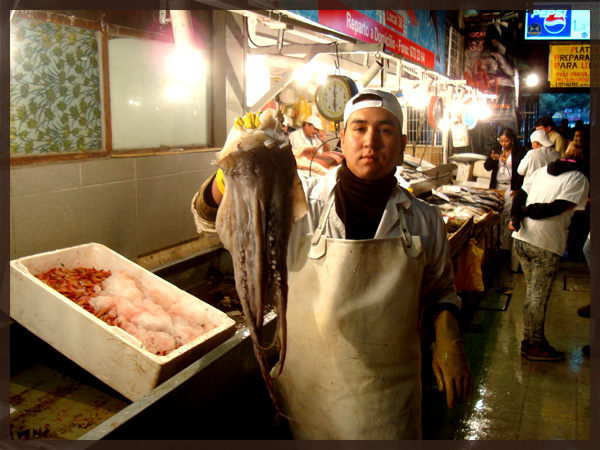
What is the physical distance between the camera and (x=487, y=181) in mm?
11875

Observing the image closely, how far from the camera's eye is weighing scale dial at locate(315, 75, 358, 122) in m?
5.14

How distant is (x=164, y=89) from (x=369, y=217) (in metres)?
3.92

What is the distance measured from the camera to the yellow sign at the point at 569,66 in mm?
16500

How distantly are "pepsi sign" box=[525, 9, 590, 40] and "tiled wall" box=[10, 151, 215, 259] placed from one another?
13.7 meters

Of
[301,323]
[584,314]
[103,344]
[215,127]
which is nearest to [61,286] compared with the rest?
[103,344]

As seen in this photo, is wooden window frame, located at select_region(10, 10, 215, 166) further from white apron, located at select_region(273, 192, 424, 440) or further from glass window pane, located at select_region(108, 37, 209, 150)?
white apron, located at select_region(273, 192, 424, 440)

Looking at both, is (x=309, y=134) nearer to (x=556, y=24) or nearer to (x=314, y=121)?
(x=314, y=121)

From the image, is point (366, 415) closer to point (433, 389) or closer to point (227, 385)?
point (227, 385)

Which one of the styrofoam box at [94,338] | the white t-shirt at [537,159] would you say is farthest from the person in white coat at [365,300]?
the white t-shirt at [537,159]

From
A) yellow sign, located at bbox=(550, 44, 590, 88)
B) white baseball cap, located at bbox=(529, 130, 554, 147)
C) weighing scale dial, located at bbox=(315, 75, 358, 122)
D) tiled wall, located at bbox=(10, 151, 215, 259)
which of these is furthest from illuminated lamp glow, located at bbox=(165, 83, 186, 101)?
yellow sign, located at bbox=(550, 44, 590, 88)

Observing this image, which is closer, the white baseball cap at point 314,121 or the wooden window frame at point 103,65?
the wooden window frame at point 103,65

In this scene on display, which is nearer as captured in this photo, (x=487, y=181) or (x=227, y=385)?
(x=227, y=385)

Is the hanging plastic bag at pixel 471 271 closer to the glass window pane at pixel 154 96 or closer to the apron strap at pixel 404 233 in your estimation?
the glass window pane at pixel 154 96

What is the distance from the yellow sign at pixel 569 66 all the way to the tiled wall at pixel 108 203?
15.3 metres
